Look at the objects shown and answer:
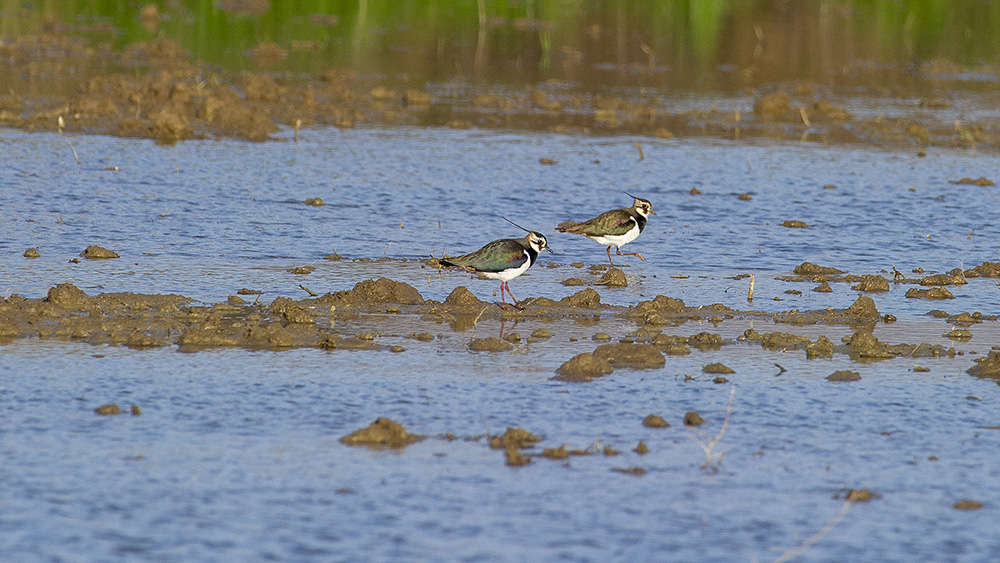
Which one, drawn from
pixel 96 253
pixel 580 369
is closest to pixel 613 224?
pixel 580 369

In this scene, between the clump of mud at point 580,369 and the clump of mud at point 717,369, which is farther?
the clump of mud at point 717,369

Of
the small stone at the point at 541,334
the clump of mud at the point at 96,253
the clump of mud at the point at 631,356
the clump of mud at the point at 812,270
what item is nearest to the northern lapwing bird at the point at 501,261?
the small stone at the point at 541,334

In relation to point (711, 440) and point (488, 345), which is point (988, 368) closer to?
point (711, 440)

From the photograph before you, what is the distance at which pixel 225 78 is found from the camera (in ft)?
102

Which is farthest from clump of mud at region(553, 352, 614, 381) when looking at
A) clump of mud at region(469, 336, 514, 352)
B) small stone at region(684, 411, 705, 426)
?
small stone at region(684, 411, 705, 426)

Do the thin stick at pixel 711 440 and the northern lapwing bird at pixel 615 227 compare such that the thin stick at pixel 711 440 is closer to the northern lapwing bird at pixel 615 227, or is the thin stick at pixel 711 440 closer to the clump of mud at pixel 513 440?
the clump of mud at pixel 513 440

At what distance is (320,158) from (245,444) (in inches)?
531

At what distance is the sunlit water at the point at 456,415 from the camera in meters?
8.26

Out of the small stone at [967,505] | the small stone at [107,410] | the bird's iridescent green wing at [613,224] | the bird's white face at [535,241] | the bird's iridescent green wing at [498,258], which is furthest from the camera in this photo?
the bird's iridescent green wing at [613,224]

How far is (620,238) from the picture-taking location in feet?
52.7

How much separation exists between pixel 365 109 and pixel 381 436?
747 inches

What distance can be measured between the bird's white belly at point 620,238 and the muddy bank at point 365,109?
961 centimetres

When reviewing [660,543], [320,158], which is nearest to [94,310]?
[660,543]

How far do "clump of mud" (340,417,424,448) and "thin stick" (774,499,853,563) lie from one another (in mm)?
2895
